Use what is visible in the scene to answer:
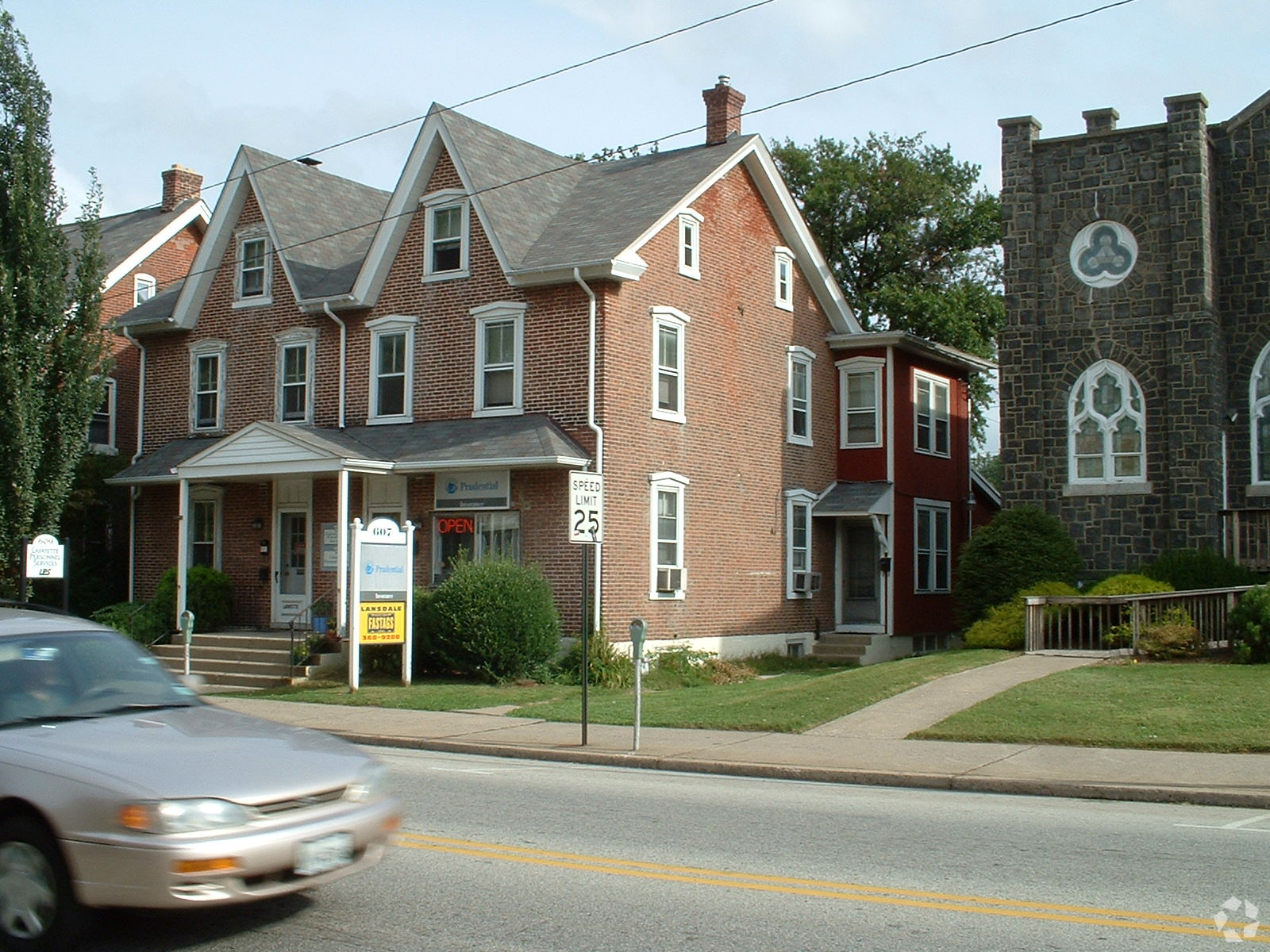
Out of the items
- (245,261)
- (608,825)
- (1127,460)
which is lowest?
(608,825)

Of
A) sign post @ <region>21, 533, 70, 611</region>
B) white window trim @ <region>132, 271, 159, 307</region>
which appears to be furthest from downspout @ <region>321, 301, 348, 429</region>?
white window trim @ <region>132, 271, 159, 307</region>

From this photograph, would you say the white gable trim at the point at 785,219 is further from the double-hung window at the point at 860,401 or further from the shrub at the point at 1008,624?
the shrub at the point at 1008,624

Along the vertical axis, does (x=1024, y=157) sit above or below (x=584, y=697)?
above

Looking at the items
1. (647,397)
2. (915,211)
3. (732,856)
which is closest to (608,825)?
(732,856)

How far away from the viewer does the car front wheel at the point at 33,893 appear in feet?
19.5

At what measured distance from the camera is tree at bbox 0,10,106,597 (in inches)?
994

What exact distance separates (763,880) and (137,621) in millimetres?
21113

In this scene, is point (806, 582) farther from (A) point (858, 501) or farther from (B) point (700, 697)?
(B) point (700, 697)

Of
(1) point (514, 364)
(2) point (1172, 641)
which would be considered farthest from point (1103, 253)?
(1) point (514, 364)

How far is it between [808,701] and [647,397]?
8.33m

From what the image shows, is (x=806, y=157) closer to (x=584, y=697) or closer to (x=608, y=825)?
(x=584, y=697)

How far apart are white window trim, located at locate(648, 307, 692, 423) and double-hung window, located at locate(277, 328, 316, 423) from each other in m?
7.34

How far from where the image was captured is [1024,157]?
84.6ft

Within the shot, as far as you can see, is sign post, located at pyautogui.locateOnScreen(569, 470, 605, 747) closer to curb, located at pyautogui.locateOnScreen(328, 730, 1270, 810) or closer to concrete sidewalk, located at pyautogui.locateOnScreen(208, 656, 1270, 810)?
curb, located at pyautogui.locateOnScreen(328, 730, 1270, 810)
